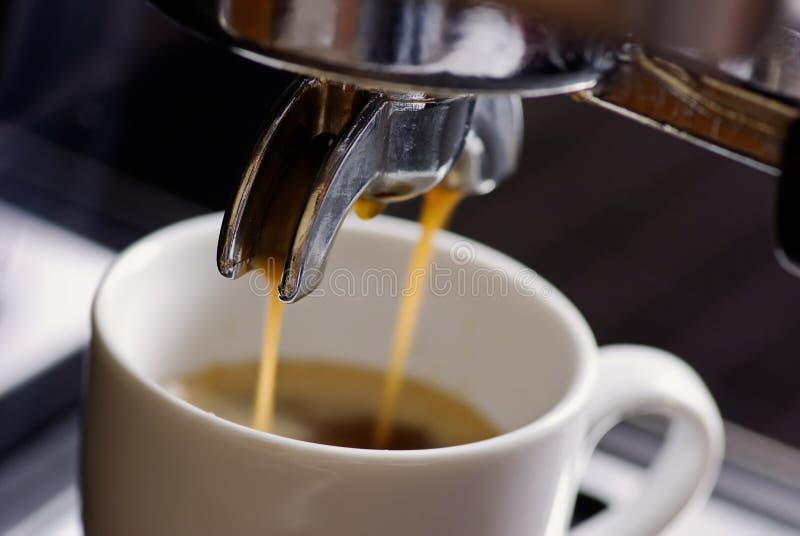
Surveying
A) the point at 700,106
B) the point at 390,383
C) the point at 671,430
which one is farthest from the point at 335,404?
the point at 700,106

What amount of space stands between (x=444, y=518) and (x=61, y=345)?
0.76ft

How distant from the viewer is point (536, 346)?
1.43 ft

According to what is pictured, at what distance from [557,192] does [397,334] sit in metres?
0.19

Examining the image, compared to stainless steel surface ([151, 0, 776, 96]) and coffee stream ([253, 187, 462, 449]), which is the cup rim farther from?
stainless steel surface ([151, 0, 776, 96])

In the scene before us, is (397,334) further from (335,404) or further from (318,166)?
(318,166)

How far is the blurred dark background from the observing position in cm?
59

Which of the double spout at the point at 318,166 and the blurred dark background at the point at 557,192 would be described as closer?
the double spout at the point at 318,166

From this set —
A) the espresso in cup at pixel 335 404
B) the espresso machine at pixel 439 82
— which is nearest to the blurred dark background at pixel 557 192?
the espresso in cup at pixel 335 404

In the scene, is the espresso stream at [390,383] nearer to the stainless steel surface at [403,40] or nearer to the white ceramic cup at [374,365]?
the white ceramic cup at [374,365]

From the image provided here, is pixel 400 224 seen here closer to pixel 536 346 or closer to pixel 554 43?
pixel 536 346

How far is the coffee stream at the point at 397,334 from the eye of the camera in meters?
0.39

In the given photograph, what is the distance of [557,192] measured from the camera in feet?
2.03

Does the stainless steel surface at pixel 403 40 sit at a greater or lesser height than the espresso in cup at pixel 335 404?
greater

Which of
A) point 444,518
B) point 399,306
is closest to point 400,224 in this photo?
point 399,306
